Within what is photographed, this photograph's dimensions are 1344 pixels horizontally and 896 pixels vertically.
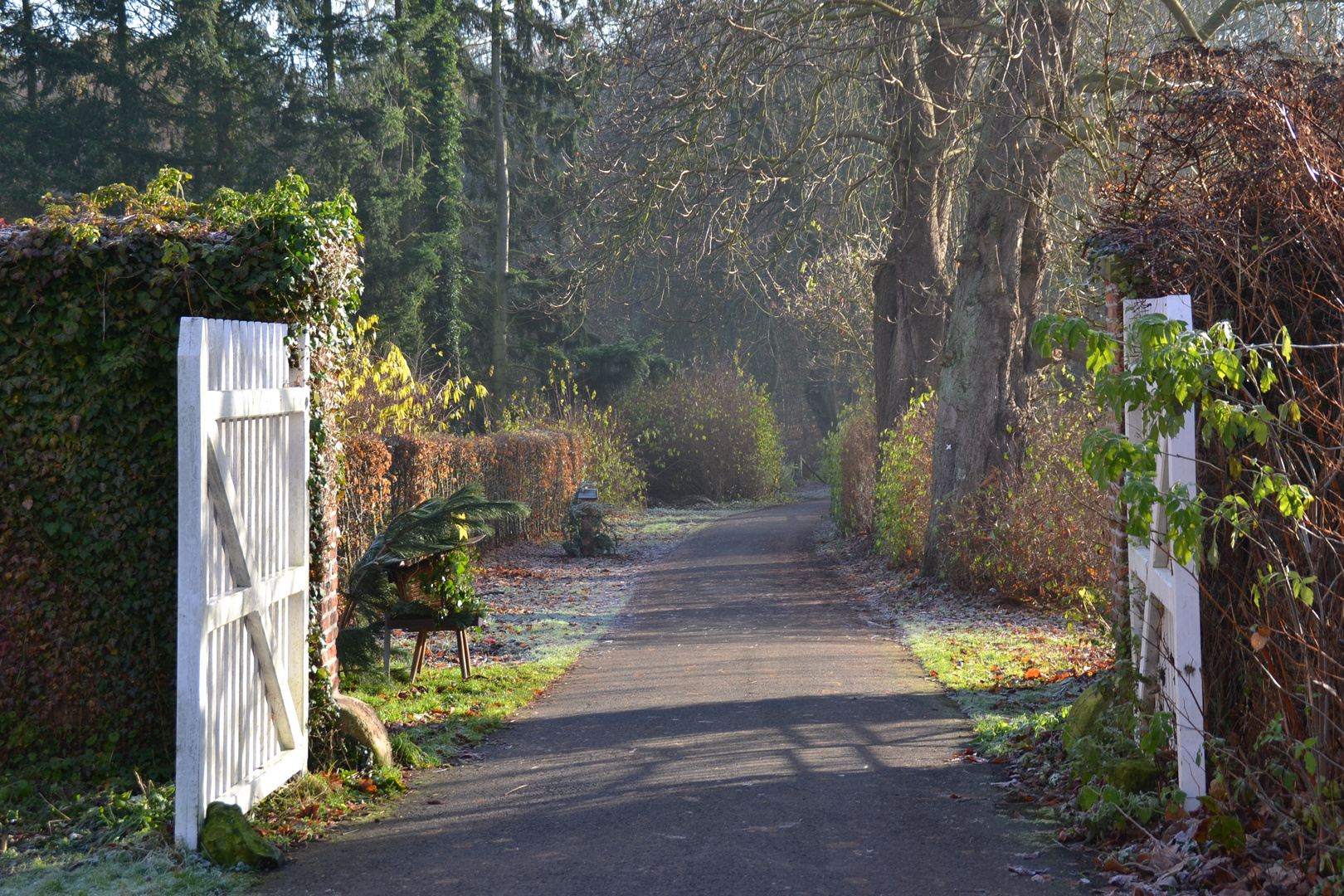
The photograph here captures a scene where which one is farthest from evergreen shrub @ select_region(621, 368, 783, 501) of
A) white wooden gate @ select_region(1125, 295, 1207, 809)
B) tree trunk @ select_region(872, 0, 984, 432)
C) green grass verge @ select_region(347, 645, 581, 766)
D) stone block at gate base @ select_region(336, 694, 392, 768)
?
white wooden gate @ select_region(1125, 295, 1207, 809)

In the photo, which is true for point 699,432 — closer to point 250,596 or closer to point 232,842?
point 250,596

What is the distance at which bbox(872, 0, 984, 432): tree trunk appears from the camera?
14180 millimetres

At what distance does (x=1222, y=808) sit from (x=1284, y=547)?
1062 mm

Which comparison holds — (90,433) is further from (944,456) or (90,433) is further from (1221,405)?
(944,456)

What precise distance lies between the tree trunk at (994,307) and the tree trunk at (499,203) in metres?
14.9

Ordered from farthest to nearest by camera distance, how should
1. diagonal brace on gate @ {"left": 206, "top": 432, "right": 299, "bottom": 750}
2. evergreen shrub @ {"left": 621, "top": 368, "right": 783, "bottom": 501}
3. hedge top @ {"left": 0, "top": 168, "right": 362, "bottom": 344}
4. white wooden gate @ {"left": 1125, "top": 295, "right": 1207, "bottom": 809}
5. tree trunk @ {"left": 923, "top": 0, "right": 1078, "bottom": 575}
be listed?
evergreen shrub @ {"left": 621, "top": 368, "right": 783, "bottom": 501}
tree trunk @ {"left": 923, "top": 0, "right": 1078, "bottom": 575}
hedge top @ {"left": 0, "top": 168, "right": 362, "bottom": 344}
diagonal brace on gate @ {"left": 206, "top": 432, "right": 299, "bottom": 750}
white wooden gate @ {"left": 1125, "top": 295, "right": 1207, "bottom": 809}

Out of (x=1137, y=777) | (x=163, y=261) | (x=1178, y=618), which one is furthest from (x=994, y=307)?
(x=163, y=261)

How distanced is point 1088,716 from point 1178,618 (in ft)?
4.74

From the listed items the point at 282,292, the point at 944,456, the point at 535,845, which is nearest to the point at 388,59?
the point at 944,456

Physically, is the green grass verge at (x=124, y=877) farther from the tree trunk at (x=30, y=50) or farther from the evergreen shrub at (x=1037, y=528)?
the tree trunk at (x=30, y=50)

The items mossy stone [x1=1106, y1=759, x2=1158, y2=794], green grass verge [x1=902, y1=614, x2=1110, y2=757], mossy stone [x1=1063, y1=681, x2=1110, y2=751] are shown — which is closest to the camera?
mossy stone [x1=1106, y1=759, x2=1158, y2=794]

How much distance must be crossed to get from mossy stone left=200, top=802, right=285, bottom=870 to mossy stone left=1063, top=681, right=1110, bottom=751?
3822 millimetres

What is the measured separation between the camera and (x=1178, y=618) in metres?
4.17

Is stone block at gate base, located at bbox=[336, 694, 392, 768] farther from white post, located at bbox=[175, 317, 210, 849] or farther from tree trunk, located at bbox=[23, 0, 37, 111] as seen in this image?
tree trunk, located at bbox=[23, 0, 37, 111]
